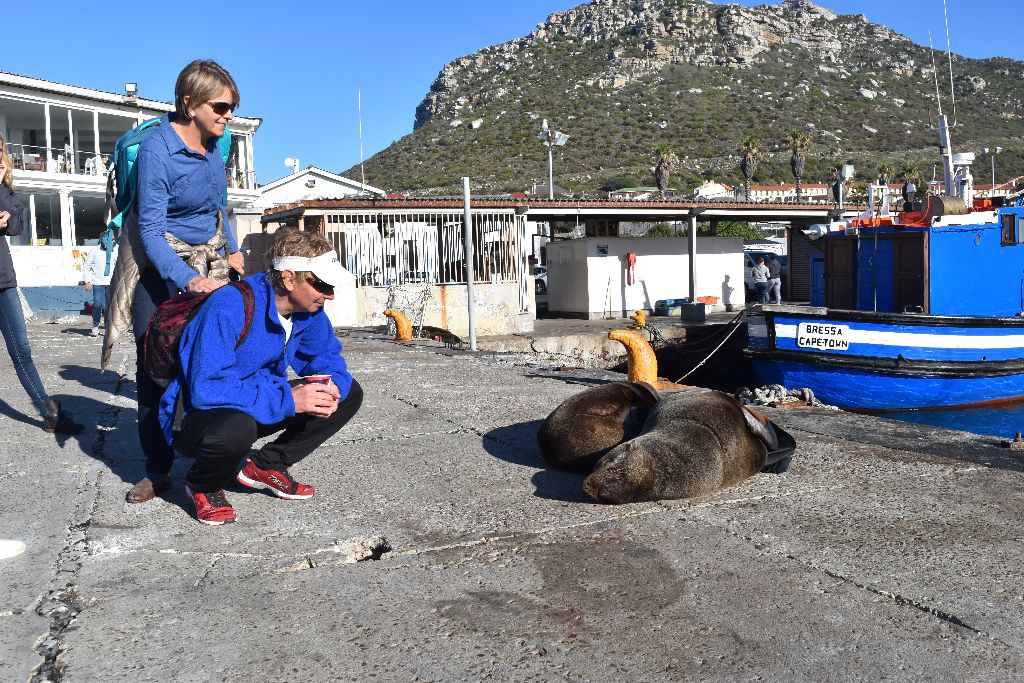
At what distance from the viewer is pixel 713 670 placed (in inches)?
103

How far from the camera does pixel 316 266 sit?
3.68 metres

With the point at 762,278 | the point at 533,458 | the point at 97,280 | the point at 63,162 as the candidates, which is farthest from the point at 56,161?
the point at 533,458

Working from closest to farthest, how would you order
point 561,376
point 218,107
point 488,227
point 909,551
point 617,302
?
point 909,551
point 218,107
point 561,376
point 488,227
point 617,302

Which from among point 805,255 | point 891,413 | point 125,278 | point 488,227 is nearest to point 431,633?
point 125,278

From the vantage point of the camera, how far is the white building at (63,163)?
1054 inches

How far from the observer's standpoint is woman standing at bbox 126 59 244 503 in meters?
4.21

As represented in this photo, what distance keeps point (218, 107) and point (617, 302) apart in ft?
75.0

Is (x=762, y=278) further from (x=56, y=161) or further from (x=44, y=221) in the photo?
(x=44, y=221)

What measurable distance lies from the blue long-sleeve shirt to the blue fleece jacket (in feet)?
1.77

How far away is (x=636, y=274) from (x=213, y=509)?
23.6 m

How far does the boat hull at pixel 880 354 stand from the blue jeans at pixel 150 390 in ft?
32.8

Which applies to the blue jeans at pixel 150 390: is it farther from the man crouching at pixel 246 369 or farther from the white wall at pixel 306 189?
the white wall at pixel 306 189

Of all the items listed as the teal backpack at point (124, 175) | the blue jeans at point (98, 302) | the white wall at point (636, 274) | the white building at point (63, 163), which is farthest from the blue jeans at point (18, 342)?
the white building at point (63, 163)

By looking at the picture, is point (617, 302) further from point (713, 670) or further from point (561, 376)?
point (713, 670)
